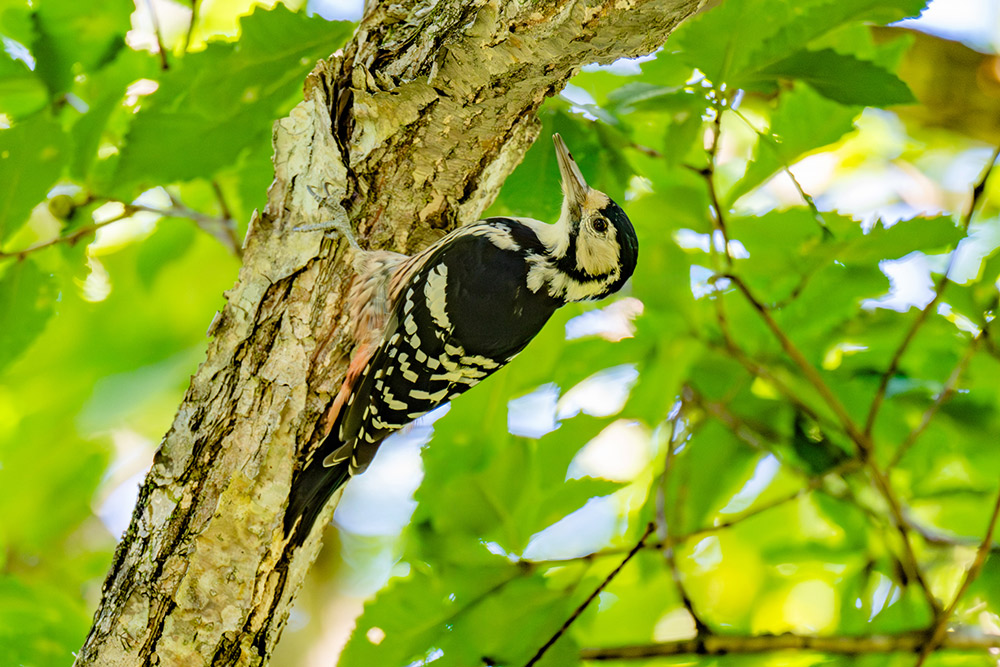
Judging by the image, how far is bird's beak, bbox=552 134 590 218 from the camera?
1964 mm

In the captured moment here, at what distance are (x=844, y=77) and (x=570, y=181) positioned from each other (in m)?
0.81

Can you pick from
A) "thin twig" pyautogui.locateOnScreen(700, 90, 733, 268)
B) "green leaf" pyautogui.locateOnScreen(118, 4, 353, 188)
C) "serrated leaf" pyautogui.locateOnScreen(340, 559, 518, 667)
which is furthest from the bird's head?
"serrated leaf" pyautogui.locateOnScreen(340, 559, 518, 667)

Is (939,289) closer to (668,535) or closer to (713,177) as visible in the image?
(713,177)

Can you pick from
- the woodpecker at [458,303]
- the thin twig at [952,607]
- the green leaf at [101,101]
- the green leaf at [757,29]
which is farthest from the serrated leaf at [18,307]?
the thin twig at [952,607]

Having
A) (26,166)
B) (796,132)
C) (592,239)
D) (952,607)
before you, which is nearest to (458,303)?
(592,239)

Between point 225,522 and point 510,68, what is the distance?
110 cm

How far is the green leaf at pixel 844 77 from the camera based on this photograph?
1.46 meters

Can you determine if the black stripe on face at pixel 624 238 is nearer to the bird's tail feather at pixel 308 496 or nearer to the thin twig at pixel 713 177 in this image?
the thin twig at pixel 713 177

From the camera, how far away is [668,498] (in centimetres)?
221

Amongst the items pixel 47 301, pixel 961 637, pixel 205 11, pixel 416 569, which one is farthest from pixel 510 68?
pixel 961 637

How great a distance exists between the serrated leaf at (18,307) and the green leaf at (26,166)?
101 millimetres

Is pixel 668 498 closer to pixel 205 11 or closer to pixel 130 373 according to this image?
pixel 130 373

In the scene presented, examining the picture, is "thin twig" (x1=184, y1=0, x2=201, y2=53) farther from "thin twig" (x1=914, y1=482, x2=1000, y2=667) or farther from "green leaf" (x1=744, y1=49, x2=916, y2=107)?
"thin twig" (x1=914, y1=482, x2=1000, y2=667)

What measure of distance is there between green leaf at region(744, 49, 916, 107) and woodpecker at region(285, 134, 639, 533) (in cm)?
61
